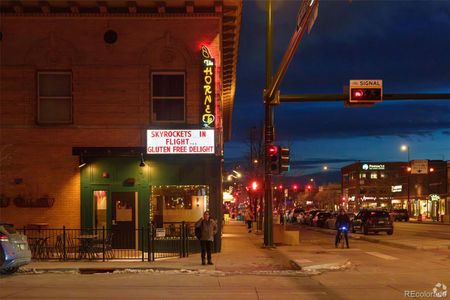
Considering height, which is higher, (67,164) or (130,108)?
(130,108)

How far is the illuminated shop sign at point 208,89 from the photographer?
70.3ft

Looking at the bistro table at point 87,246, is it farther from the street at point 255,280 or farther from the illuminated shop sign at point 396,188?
the illuminated shop sign at point 396,188

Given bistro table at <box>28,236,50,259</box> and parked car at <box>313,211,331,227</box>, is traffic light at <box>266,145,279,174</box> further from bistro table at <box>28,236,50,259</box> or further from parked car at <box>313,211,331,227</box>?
parked car at <box>313,211,331,227</box>

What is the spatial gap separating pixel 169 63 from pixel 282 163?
5636mm

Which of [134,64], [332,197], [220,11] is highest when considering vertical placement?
[220,11]

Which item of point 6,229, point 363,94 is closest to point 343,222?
point 363,94

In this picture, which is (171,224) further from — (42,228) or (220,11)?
(220,11)

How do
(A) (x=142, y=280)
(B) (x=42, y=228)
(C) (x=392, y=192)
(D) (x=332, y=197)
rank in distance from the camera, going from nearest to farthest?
1. (A) (x=142, y=280)
2. (B) (x=42, y=228)
3. (C) (x=392, y=192)
4. (D) (x=332, y=197)

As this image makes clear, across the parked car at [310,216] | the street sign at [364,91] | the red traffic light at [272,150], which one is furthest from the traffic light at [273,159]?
the parked car at [310,216]

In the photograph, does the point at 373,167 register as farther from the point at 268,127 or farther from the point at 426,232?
the point at 268,127

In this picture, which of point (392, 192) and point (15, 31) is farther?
point (392, 192)

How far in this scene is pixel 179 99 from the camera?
72.6 ft

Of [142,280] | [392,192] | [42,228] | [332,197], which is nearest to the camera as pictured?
[142,280]

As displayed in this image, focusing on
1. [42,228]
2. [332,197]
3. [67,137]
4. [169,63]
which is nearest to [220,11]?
[169,63]
